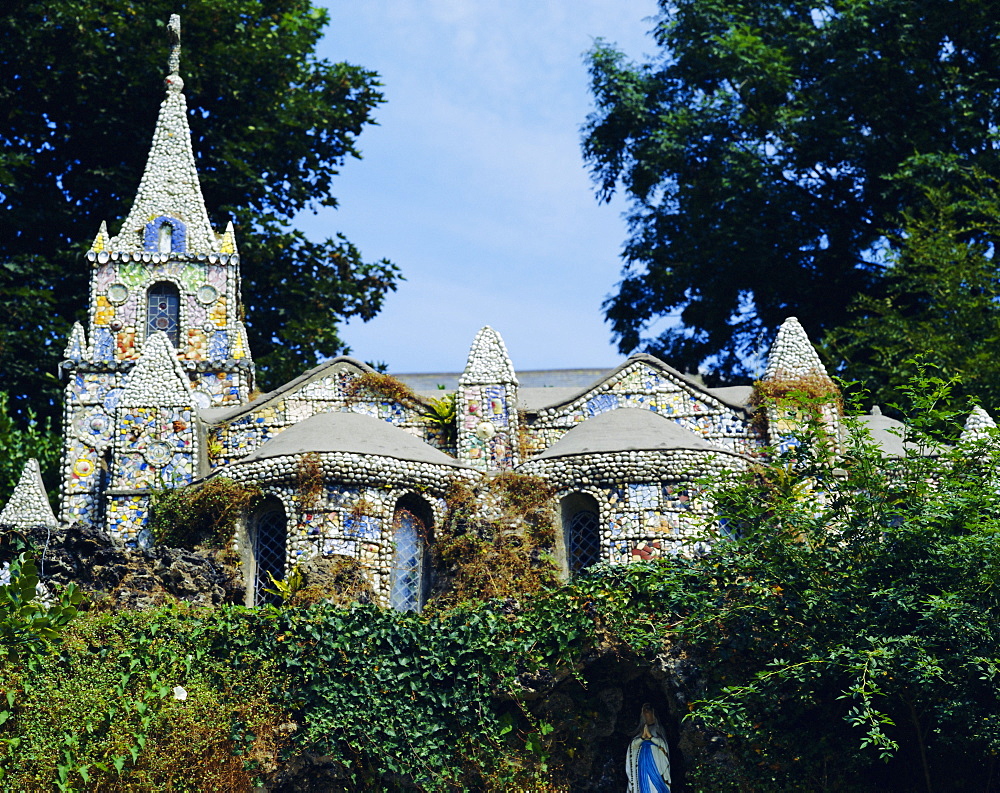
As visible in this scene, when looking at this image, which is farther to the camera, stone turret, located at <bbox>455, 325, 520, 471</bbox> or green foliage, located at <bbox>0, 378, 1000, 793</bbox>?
stone turret, located at <bbox>455, 325, 520, 471</bbox>

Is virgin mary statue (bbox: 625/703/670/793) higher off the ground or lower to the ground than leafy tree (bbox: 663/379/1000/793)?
lower

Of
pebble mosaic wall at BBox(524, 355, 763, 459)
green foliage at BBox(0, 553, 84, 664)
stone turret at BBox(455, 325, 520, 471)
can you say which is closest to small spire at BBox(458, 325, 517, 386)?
stone turret at BBox(455, 325, 520, 471)

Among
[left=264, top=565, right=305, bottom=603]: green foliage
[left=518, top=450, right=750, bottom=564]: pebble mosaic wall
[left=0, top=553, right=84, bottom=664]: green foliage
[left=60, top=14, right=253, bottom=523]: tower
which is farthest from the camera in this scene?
[left=60, top=14, right=253, bottom=523]: tower

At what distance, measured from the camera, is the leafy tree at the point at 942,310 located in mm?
31234

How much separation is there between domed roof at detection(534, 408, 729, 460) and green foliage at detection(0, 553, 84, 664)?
25.4ft

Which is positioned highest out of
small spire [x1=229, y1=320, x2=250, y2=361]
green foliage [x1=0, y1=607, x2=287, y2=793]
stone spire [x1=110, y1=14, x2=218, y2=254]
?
stone spire [x1=110, y1=14, x2=218, y2=254]

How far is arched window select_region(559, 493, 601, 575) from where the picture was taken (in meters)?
23.7

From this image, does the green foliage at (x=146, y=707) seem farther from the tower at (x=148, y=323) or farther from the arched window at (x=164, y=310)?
the arched window at (x=164, y=310)

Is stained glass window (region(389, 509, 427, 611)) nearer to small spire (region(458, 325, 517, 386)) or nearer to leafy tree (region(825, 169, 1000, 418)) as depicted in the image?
small spire (region(458, 325, 517, 386))

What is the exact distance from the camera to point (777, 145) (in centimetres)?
3994

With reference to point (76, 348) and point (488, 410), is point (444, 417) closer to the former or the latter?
point (488, 410)

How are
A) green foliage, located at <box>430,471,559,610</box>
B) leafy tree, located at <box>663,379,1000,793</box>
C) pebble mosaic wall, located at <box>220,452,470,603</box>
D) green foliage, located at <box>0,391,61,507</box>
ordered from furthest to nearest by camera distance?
green foliage, located at <box>0,391,61,507</box>, pebble mosaic wall, located at <box>220,452,470,603</box>, green foliage, located at <box>430,471,559,610</box>, leafy tree, located at <box>663,379,1000,793</box>

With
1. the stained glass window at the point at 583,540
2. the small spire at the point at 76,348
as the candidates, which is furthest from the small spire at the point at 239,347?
the stained glass window at the point at 583,540

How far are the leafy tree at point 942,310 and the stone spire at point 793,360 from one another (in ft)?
19.3
